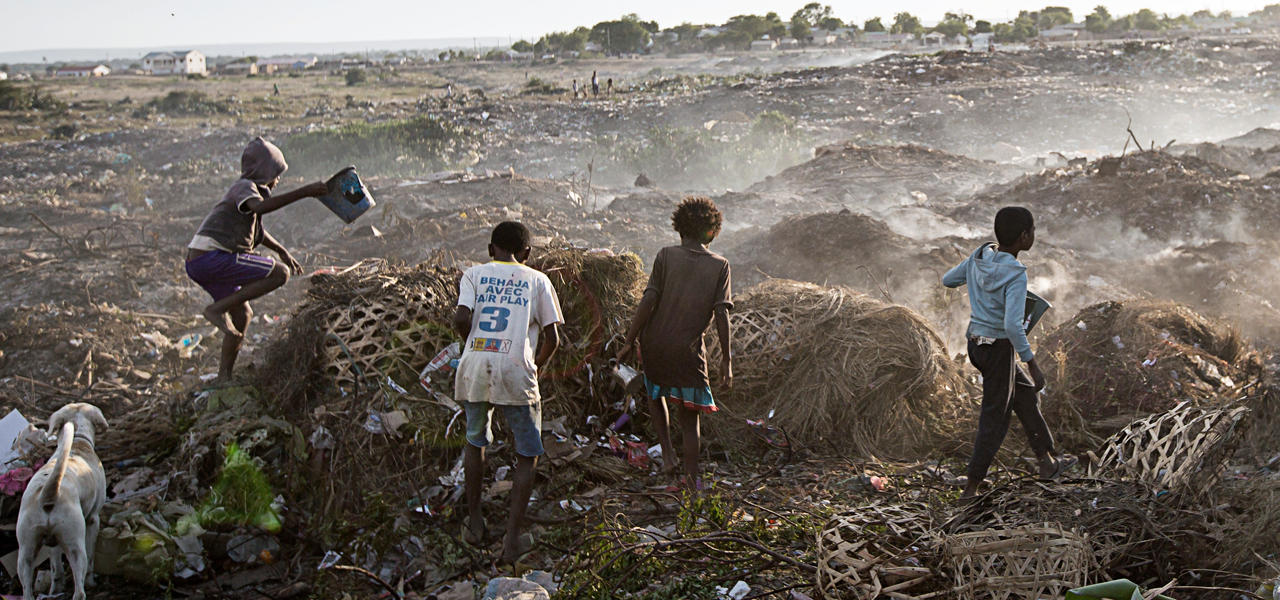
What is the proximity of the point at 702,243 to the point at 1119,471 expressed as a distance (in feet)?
7.00

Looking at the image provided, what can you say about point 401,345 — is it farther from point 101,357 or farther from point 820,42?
point 820,42

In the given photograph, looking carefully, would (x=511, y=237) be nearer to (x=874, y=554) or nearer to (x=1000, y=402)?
(x=874, y=554)

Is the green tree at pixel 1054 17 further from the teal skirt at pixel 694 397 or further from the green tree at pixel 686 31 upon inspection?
the teal skirt at pixel 694 397

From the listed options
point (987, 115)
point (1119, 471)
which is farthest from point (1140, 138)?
point (1119, 471)

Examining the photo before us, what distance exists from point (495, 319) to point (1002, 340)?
6.91 feet

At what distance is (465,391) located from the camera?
321cm

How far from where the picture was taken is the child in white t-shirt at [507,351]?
10.4 ft

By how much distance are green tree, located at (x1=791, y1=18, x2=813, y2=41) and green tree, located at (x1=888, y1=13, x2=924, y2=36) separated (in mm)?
6940

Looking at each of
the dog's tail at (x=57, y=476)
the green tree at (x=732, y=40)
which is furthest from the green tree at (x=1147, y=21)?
the dog's tail at (x=57, y=476)

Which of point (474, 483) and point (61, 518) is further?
point (474, 483)

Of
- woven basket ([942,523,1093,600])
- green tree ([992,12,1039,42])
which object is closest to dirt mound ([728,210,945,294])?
woven basket ([942,523,1093,600])

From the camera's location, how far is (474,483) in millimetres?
3395

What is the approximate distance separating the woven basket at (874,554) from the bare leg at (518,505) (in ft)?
4.03

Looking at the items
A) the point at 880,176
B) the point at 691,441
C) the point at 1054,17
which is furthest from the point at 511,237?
the point at 1054,17
